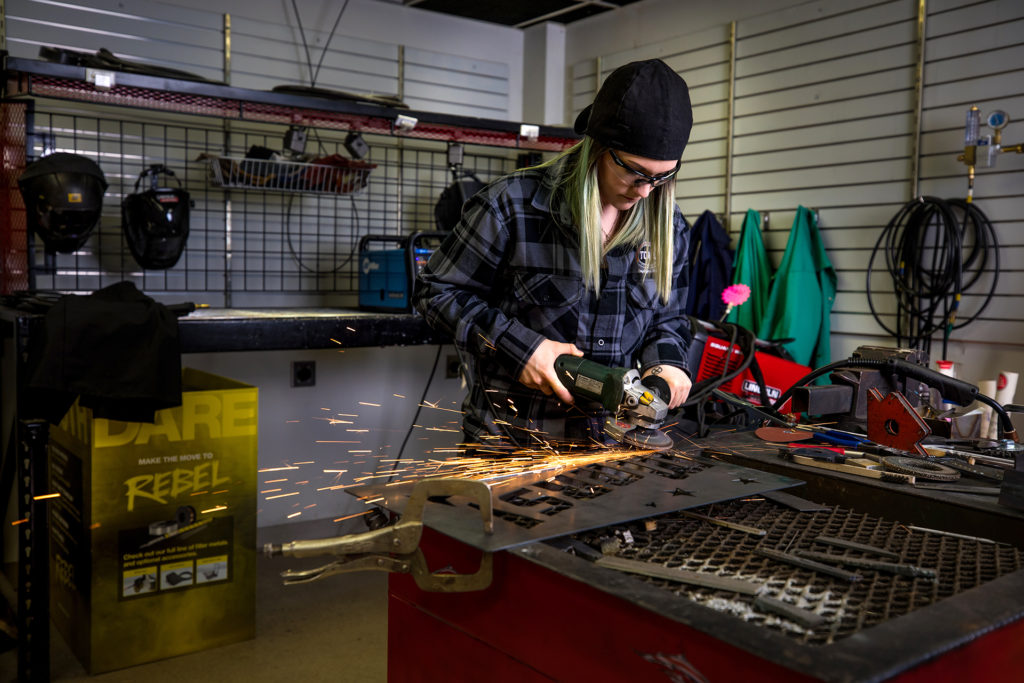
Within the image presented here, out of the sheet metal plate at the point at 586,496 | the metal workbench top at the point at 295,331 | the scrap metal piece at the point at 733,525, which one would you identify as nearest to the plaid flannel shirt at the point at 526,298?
A: the sheet metal plate at the point at 586,496

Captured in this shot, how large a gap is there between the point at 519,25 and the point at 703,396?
3.42 meters

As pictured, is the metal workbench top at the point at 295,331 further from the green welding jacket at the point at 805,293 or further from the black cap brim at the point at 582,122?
the green welding jacket at the point at 805,293

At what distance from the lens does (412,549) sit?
3.70 ft

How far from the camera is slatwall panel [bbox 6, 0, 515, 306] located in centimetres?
355

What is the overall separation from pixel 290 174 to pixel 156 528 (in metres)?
1.69

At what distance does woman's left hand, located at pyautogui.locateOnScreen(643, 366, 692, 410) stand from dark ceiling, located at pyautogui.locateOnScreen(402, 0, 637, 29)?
331cm

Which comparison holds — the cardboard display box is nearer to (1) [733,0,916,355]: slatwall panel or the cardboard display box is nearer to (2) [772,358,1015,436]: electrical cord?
(2) [772,358,1015,436]: electrical cord

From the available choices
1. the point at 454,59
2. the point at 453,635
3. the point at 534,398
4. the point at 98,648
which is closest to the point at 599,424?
the point at 534,398

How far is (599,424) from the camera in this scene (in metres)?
1.95

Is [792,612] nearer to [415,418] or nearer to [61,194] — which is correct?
[61,194]

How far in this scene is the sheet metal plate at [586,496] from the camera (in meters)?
1.13

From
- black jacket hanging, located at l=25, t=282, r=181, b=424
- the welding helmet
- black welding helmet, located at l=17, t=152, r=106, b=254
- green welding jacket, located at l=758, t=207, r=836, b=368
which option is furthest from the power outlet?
green welding jacket, located at l=758, t=207, r=836, b=368

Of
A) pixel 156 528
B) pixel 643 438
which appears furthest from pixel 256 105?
pixel 643 438

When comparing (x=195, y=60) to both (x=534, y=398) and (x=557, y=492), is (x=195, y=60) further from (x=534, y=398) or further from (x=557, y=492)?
(x=557, y=492)
